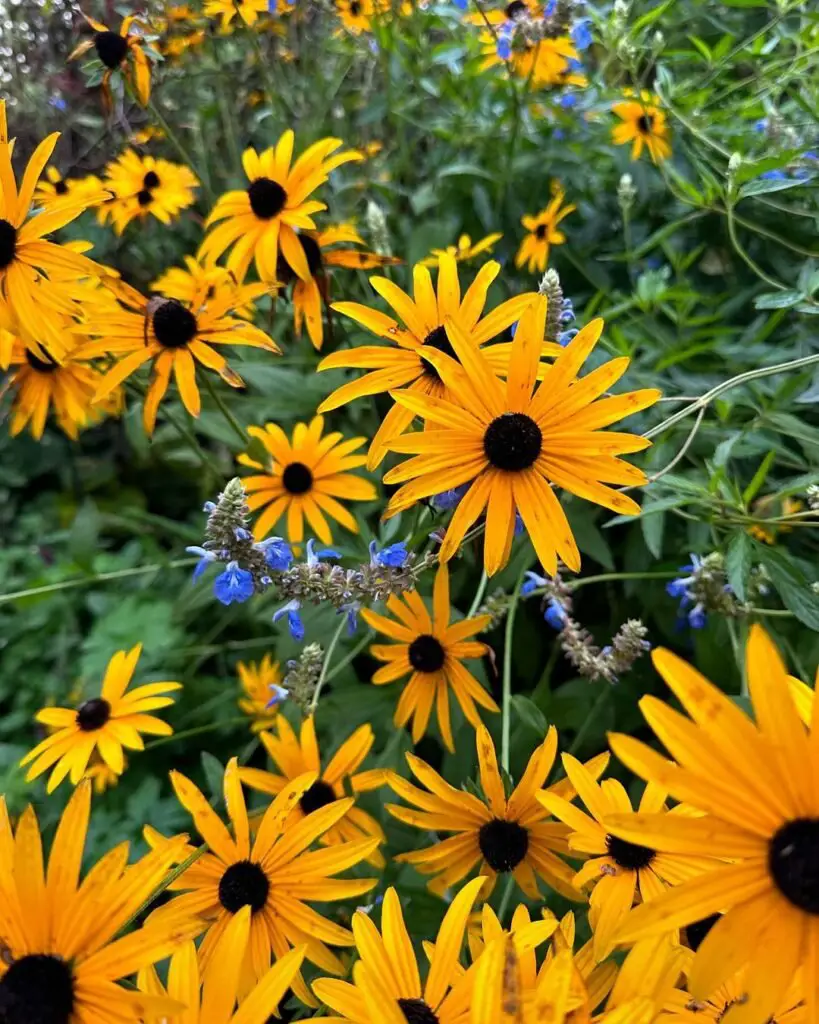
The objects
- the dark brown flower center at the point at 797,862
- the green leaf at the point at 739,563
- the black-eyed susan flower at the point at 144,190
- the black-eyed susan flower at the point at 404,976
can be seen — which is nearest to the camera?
the dark brown flower center at the point at 797,862

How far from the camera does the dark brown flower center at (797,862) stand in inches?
17.3

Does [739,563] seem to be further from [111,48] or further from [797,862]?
[111,48]

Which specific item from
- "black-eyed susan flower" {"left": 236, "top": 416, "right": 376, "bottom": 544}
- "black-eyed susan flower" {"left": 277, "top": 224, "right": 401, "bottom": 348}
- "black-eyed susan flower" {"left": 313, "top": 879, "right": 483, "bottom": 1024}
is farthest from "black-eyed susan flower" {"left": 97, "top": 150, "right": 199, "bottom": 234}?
"black-eyed susan flower" {"left": 313, "top": 879, "right": 483, "bottom": 1024}

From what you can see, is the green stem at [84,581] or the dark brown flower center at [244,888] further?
the green stem at [84,581]

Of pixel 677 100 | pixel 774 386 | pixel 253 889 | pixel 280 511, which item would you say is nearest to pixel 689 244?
pixel 677 100

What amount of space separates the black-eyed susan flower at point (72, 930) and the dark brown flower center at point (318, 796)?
40 centimetres

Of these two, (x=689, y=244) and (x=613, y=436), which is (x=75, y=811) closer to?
(x=613, y=436)

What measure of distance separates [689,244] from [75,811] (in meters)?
1.65

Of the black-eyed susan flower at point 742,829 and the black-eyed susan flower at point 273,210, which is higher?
the black-eyed susan flower at point 273,210

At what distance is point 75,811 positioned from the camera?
→ 58 cm

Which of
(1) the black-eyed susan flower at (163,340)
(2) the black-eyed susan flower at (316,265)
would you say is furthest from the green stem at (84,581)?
(2) the black-eyed susan flower at (316,265)

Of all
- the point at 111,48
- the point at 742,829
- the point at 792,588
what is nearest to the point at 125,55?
the point at 111,48

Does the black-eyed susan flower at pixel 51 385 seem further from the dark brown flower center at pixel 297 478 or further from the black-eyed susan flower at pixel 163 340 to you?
the dark brown flower center at pixel 297 478

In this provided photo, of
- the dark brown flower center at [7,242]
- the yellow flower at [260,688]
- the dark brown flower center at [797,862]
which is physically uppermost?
the dark brown flower center at [7,242]
